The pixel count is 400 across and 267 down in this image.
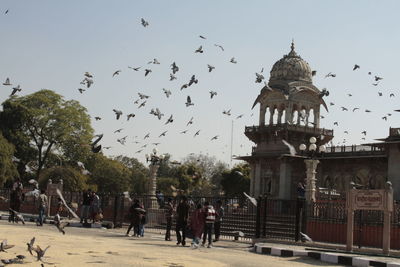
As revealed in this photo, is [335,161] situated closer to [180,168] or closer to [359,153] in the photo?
[359,153]

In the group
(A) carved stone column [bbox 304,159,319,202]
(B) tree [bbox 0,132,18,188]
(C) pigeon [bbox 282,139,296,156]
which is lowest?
(A) carved stone column [bbox 304,159,319,202]

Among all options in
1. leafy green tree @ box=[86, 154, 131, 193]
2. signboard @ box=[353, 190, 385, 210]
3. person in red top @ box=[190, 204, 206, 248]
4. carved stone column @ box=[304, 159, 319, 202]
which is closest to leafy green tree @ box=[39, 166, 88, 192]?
leafy green tree @ box=[86, 154, 131, 193]

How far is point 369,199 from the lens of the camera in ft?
56.9

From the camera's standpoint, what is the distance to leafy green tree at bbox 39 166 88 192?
173ft

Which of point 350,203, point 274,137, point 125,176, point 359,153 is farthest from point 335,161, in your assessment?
point 125,176

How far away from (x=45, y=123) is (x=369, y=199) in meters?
40.2

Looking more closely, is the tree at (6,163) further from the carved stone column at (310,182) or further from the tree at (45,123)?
the carved stone column at (310,182)

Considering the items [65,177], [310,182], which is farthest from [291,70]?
[65,177]

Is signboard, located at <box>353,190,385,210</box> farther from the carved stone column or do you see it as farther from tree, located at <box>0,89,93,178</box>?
tree, located at <box>0,89,93,178</box>

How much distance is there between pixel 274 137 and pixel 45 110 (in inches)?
843

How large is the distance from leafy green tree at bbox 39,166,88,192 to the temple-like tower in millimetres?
17186

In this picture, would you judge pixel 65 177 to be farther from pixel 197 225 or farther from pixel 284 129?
pixel 197 225

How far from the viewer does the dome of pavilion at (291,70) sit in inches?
1661

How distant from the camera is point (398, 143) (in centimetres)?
3256
